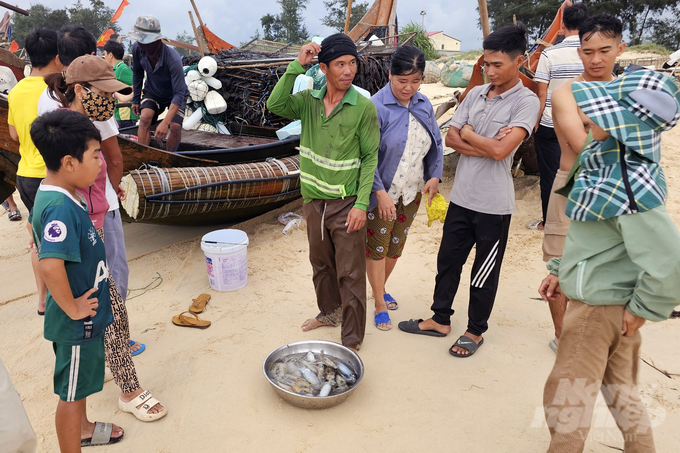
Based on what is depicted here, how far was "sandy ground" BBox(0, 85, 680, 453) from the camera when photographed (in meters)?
2.46

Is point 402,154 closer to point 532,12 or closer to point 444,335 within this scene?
point 444,335

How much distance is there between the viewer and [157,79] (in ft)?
15.9

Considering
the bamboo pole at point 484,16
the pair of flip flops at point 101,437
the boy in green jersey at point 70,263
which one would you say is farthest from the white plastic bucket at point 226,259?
the bamboo pole at point 484,16

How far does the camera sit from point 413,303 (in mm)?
3971

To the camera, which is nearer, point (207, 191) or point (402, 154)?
point (402, 154)

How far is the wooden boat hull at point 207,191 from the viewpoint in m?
4.00

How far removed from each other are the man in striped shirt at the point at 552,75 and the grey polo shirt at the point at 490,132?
146cm

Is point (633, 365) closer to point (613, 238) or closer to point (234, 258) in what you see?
point (613, 238)

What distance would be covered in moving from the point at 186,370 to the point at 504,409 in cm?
205

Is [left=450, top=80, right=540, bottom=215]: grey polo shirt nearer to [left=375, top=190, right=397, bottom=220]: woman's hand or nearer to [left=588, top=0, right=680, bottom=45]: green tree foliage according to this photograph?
[left=375, top=190, right=397, bottom=220]: woman's hand

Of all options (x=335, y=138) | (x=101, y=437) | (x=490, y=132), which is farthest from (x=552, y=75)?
(x=101, y=437)

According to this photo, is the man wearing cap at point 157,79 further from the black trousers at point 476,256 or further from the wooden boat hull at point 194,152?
the black trousers at point 476,256

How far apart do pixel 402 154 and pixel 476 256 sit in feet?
2.86

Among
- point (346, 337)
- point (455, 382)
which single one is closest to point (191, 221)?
point (346, 337)
